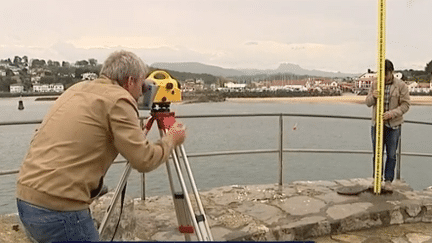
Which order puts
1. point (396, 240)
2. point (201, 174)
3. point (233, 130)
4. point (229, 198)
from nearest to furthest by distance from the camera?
point (396, 240)
point (229, 198)
point (201, 174)
point (233, 130)

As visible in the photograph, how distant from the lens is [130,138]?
1.61 meters

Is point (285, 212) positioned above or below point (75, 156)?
below

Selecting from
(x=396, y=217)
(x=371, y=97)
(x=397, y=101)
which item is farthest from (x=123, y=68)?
(x=397, y=101)

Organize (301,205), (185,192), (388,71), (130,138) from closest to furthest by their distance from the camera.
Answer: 1. (130,138)
2. (185,192)
3. (301,205)
4. (388,71)

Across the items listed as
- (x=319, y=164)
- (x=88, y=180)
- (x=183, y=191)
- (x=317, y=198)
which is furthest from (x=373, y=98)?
(x=319, y=164)

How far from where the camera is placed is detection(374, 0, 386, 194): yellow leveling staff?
3.97 meters

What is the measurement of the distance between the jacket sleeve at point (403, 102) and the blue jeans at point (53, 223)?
3450mm

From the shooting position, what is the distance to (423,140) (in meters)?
36.2

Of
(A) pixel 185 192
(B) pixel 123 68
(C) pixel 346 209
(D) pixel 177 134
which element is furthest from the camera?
(C) pixel 346 209

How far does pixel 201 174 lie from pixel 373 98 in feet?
51.9

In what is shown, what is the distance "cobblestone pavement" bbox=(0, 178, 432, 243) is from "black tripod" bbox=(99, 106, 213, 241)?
668 millimetres

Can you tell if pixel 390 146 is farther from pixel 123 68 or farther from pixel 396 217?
pixel 123 68

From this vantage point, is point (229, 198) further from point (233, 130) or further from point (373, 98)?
point (233, 130)

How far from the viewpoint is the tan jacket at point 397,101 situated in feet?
14.1
